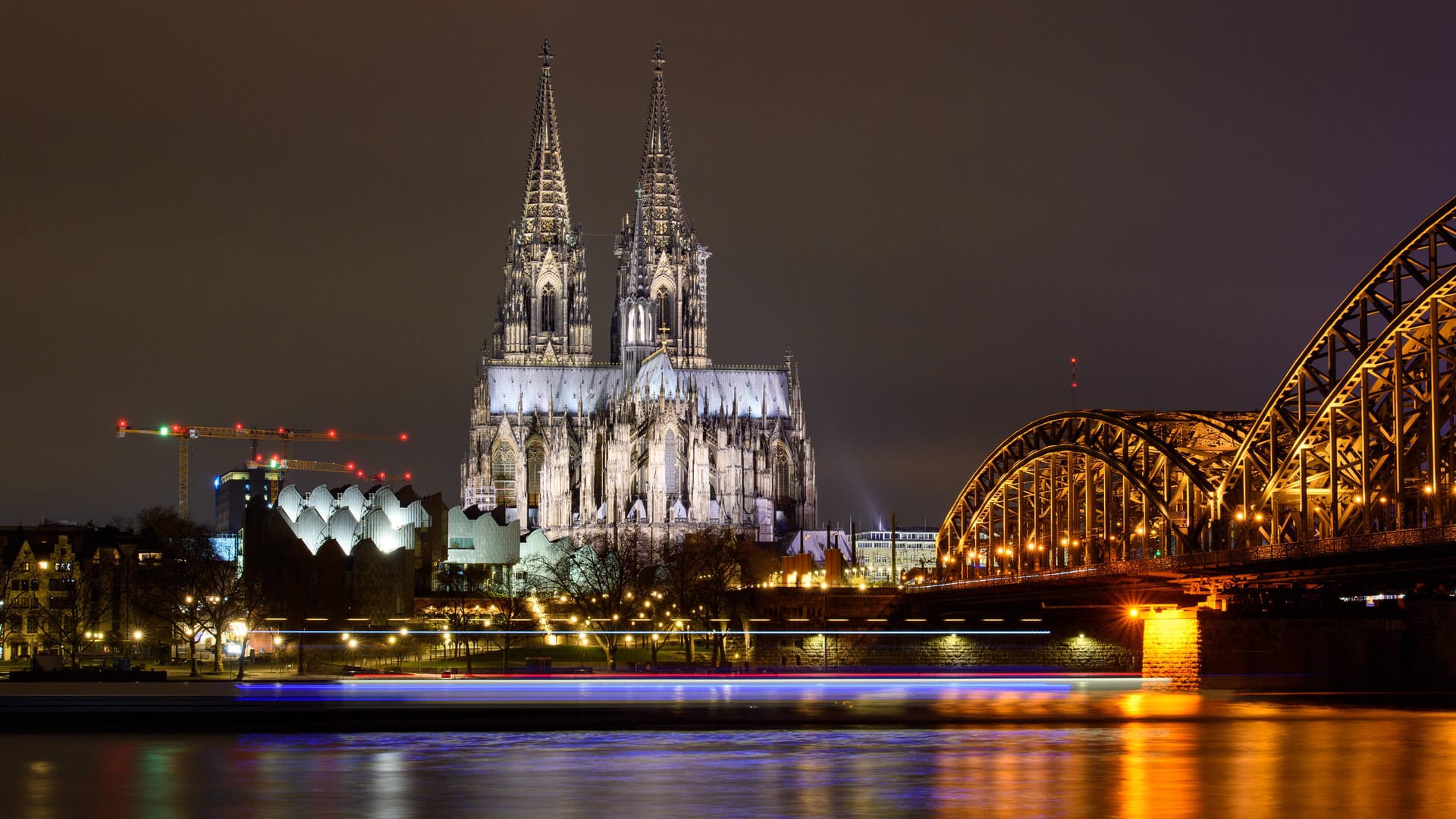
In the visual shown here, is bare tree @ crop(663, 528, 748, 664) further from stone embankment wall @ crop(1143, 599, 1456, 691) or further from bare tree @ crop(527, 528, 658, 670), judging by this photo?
stone embankment wall @ crop(1143, 599, 1456, 691)

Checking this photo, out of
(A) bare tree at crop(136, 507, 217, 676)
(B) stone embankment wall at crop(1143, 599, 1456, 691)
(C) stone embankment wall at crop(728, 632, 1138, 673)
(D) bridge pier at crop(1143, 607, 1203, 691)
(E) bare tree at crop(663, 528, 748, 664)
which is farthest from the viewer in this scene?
(E) bare tree at crop(663, 528, 748, 664)

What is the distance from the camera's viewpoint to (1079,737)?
44.5 m

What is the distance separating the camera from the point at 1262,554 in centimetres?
6962

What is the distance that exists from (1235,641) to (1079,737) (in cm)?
3621

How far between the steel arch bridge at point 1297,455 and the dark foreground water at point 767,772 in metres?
18.8

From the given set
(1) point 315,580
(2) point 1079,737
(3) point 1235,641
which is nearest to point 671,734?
(2) point 1079,737

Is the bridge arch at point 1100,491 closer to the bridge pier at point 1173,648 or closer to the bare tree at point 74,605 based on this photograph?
the bridge pier at point 1173,648

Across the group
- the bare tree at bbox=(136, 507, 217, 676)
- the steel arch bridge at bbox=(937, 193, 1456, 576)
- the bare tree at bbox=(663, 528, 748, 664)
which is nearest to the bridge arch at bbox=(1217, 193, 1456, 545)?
the steel arch bridge at bbox=(937, 193, 1456, 576)

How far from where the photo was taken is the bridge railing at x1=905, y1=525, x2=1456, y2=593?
58.3 m

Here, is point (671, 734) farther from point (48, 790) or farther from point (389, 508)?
point (389, 508)

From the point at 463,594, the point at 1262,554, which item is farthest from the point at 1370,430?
the point at 463,594

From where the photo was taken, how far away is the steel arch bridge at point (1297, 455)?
64188 mm

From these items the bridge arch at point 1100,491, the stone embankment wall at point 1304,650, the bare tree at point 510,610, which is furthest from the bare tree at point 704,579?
the stone embankment wall at point 1304,650

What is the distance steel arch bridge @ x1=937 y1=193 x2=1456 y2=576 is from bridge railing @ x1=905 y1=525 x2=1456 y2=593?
80.3 inches
